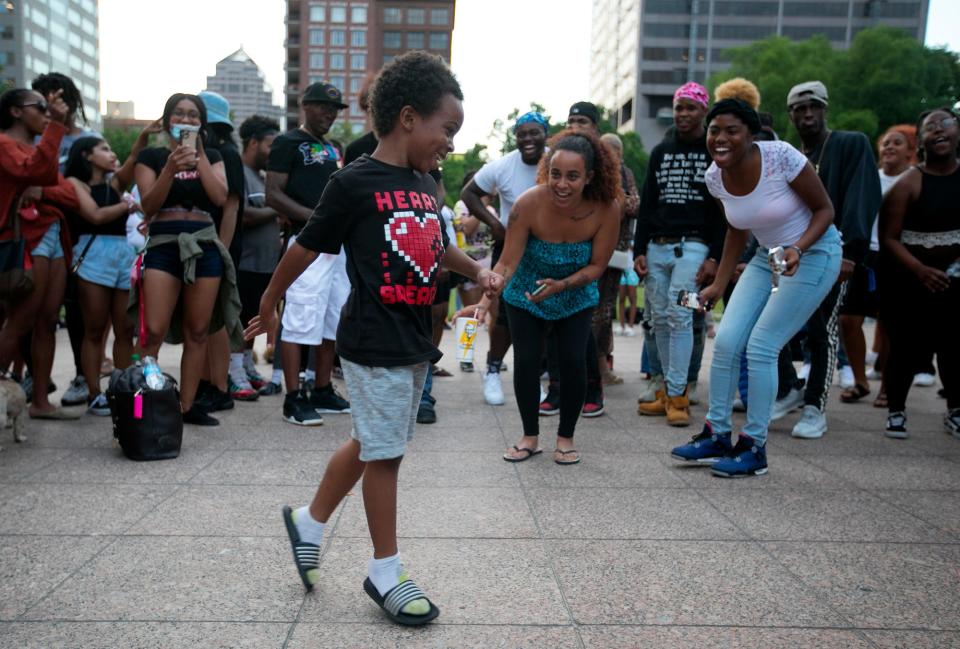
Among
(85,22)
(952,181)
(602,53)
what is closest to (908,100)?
(952,181)

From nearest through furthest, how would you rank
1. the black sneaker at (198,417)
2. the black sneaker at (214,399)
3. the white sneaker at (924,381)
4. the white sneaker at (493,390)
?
the black sneaker at (198,417)
the black sneaker at (214,399)
the white sneaker at (493,390)
the white sneaker at (924,381)

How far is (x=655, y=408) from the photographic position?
659cm

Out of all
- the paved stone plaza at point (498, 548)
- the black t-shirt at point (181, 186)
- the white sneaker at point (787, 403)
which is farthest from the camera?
the white sneaker at point (787, 403)

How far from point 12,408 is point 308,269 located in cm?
212

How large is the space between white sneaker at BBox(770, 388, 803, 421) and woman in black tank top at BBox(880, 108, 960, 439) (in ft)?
2.33

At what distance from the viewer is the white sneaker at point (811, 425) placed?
586cm

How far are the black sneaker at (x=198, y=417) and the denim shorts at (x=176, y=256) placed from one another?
938 millimetres

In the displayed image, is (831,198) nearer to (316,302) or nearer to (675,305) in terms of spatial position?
(675,305)

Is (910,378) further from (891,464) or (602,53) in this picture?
(602,53)

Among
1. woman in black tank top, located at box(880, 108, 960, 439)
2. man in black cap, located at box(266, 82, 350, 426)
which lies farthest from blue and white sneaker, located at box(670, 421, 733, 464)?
man in black cap, located at box(266, 82, 350, 426)

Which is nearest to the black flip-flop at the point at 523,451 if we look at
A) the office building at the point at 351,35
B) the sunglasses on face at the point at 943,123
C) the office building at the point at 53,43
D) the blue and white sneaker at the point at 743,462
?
the blue and white sneaker at the point at 743,462

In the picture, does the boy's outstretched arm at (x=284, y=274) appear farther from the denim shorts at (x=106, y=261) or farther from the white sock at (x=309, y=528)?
the denim shorts at (x=106, y=261)

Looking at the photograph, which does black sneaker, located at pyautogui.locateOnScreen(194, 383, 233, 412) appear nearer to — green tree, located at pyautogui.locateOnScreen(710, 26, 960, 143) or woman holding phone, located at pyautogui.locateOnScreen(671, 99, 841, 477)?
woman holding phone, located at pyautogui.locateOnScreen(671, 99, 841, 477)

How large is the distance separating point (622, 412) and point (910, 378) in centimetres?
208
